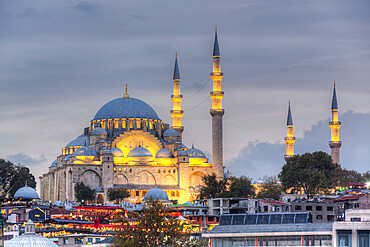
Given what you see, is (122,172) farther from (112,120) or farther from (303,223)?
(303,223)

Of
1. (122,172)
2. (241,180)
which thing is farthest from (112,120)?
(241,180)

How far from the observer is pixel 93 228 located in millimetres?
86875

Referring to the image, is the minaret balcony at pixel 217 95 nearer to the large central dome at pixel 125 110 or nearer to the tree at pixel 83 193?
the large central dome at pixel 125 110

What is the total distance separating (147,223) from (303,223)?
10373mm

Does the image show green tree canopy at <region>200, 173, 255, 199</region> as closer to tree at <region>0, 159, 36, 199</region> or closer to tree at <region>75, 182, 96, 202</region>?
tree at <region>75, 182, 96, 202</region>

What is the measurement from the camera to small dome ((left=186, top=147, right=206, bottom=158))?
134250mm

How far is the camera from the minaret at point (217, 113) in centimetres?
12494

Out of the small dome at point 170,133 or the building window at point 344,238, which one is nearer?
the building window at point 344,238

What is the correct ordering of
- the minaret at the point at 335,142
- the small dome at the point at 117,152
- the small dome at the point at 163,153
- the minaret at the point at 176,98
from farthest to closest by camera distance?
the minaret at the point at 176,98 → the minaret at the point at 335,142 → the small dome at the point at 163,153 → the small dome at the point at 117,152

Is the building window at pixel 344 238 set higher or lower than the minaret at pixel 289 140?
lower

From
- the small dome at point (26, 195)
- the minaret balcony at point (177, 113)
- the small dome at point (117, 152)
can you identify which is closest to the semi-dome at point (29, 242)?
the small dome at point (26, 195)

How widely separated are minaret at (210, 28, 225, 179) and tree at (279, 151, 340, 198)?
9.02m

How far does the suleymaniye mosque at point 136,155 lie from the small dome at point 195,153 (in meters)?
0.14

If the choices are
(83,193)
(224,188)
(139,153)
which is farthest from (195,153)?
(83,193)
